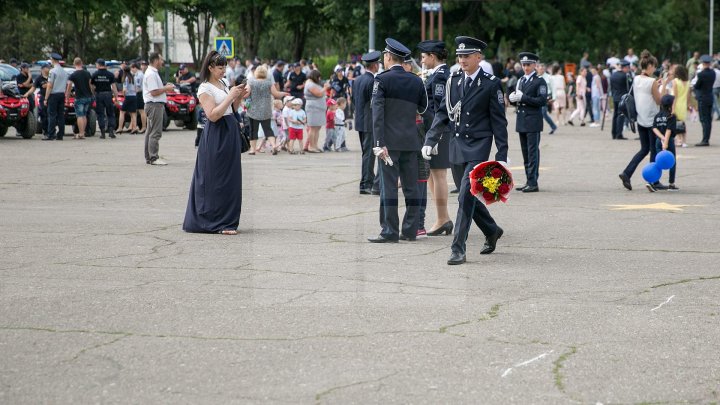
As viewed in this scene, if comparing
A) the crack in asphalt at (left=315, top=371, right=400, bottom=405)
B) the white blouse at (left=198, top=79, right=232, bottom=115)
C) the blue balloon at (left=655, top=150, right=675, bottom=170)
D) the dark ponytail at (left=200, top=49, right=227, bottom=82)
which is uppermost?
the dark ponytail at (left=200, top=49, right=227, bottom=82)

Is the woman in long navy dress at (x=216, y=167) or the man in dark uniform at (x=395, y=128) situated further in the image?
the woman in long navy dress at (x=216, y=167)

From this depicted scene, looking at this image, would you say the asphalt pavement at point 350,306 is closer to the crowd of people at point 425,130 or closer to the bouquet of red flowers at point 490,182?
the crowd of people at point 425,130

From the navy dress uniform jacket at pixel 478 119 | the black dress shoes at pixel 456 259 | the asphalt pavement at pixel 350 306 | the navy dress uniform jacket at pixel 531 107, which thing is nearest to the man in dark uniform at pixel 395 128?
the asphalt pavement at pixel 350 306

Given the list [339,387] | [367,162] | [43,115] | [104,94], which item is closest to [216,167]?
[367,162]

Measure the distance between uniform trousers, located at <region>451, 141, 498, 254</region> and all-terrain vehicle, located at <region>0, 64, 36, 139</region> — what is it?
58.3ft

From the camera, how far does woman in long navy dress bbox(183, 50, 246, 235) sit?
11.5 m

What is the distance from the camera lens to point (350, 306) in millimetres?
7840

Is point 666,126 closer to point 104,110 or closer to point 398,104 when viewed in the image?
point 398,104

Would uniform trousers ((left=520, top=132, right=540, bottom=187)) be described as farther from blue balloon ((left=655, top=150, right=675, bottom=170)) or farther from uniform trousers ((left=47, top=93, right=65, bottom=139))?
uniform trousers ((left=47, top=93, right=65, bottom=139))

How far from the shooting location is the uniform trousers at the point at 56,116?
85.0 feet

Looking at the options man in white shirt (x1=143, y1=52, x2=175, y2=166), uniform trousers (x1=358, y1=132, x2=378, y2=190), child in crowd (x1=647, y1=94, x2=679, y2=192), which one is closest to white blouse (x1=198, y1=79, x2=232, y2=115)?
uniform trousers (x1=358, y1=132, x2=378, y2=190)

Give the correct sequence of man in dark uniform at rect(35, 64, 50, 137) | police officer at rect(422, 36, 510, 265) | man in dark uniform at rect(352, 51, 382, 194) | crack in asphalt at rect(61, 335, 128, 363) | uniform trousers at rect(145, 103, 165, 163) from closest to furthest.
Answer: crack in asphalt at rect(61, 335, 128, 363) < police officer at rect(422, 36, 510, 265) < man in dark uniform at rect(352, 51, 382, 194) < uniform trousers at rect(145, 103, 165, 163) < man in dark uniform at rect(35, 64, 50, 137)

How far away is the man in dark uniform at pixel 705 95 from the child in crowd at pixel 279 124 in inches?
337

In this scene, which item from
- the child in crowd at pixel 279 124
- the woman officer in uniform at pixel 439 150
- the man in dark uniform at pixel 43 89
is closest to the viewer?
the woman officer in uniform at pixel 439 150
